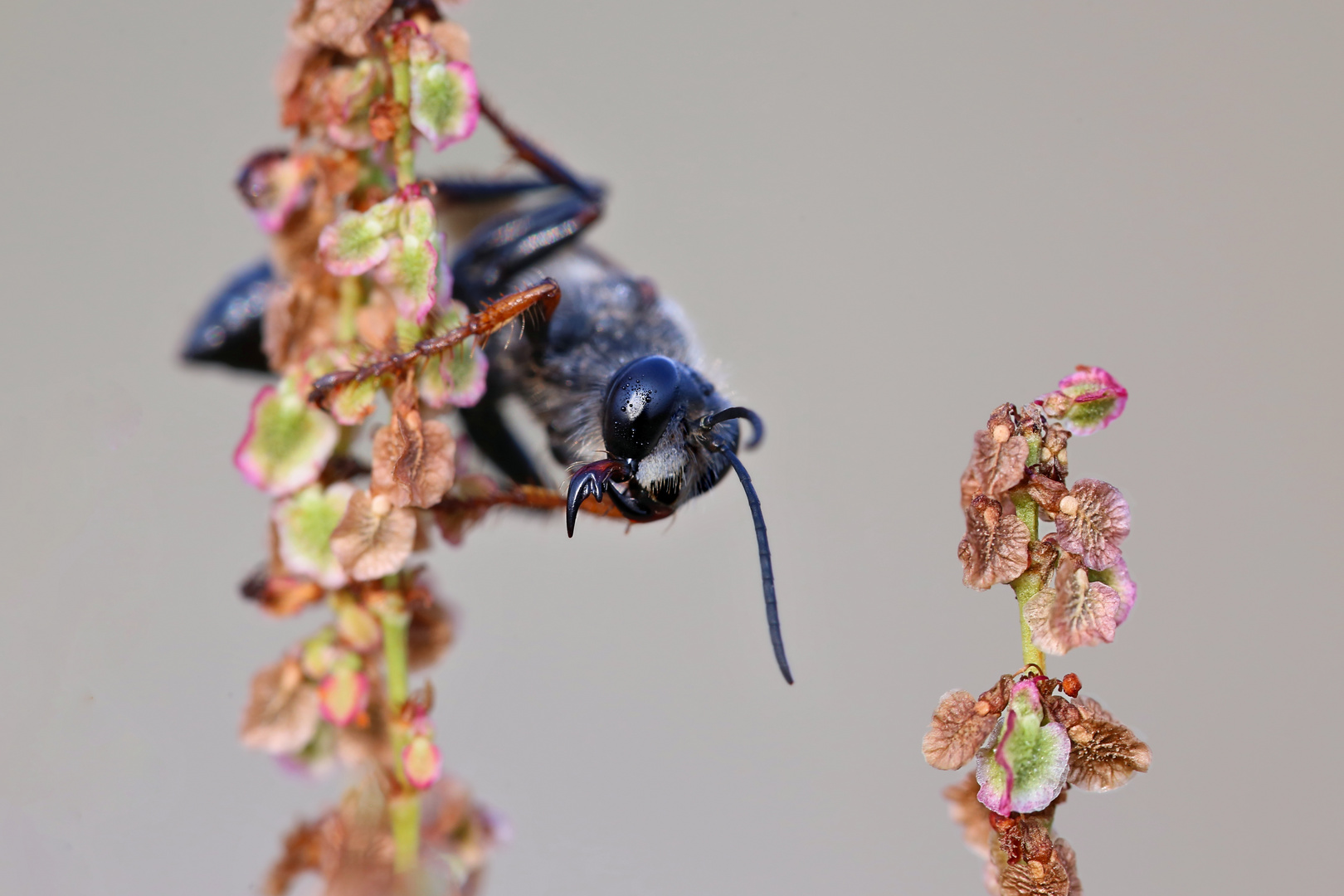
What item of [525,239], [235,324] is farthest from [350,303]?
[235,324]

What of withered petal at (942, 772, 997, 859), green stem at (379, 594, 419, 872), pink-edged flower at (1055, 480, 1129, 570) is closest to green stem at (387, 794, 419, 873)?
green stem at (379, 594, 419, 872)

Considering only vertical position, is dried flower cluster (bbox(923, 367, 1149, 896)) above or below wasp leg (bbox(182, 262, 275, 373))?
below

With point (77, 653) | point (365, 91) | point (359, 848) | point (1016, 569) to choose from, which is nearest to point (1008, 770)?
point (1016, 569)

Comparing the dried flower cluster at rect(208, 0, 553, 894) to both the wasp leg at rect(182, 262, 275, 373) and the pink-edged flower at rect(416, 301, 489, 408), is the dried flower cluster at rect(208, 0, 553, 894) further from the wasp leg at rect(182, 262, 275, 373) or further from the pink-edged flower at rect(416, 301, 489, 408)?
the wasp leg at rect(182, 262, 275, 373)

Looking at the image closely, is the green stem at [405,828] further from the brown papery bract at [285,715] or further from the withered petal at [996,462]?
the withered petal at [996,462]

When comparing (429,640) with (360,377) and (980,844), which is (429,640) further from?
(980,844)

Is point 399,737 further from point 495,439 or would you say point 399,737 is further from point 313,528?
point 495,439

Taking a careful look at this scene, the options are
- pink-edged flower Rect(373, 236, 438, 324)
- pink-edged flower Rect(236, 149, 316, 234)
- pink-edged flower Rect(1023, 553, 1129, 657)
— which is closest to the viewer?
pink-edged flower Rect(1023, 553, 1129, 657)
